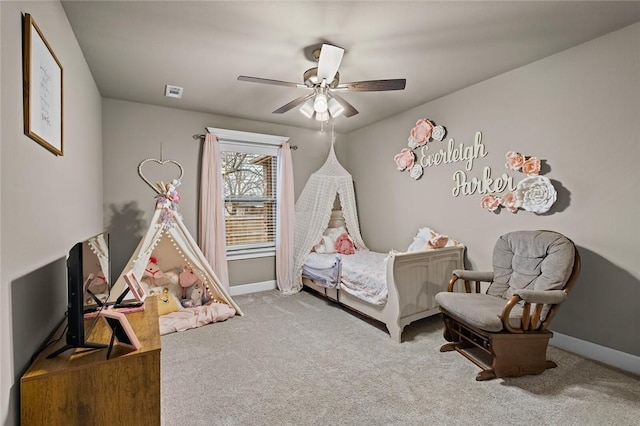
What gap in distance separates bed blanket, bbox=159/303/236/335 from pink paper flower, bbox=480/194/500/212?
3043 millimetres

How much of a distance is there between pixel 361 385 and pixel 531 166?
2.47 m

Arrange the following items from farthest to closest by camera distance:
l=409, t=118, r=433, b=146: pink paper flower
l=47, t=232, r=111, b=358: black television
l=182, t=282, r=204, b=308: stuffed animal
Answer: l=409, t=118, r=433, b=146: pink paper flower
l=182, t=282, r=204, b=308: stuffed animal
l=47, t=232, r=111, b=358: black television

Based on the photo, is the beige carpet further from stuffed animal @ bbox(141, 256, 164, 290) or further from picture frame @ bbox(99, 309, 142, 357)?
stuffed animal @ bbox(141, 256, 164, 290)

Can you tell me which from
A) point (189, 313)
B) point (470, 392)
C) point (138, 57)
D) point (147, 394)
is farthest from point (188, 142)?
point (470, 392)

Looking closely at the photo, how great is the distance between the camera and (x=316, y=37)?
2.29m

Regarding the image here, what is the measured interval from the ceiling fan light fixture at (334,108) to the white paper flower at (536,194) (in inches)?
73.2

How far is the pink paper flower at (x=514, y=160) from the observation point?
2834mm

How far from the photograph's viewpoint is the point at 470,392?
200 centimetres

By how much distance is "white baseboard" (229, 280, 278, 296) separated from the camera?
4230 millimetres

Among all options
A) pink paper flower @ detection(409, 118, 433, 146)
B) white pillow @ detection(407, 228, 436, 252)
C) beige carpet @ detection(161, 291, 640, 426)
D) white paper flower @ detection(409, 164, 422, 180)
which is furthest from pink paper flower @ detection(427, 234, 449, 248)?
pink paper flower @ detection(409, 118, 433, 146)

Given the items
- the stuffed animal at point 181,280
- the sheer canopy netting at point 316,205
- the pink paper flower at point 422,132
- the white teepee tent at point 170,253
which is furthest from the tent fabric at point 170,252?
the pink paper flower at point 422,132

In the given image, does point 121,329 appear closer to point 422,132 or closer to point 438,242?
point 438,242

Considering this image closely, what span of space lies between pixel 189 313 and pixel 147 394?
2040 mm

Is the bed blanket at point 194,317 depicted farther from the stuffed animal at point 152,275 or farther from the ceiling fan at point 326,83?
the ceiling fan at point 326,83
